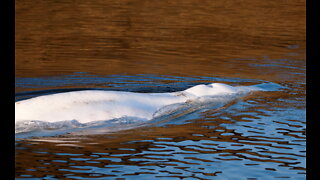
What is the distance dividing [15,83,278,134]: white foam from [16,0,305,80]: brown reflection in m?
2.75

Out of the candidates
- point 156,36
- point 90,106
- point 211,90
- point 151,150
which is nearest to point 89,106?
point 90,106

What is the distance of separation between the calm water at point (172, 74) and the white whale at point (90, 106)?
0.57m

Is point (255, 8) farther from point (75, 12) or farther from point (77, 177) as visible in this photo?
point (77, 177)

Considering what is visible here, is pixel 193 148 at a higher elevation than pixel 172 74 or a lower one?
lower

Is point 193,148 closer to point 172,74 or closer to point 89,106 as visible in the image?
point 89,106

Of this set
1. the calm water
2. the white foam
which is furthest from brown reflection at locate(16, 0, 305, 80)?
the white foam

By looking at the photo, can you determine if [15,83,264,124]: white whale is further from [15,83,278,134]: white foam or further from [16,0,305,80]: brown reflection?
[16,0,305,80]: brown reflection

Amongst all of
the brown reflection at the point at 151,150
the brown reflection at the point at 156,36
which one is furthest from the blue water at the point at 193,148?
the brown reflection at the point at 156,36

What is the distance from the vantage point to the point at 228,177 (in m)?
6.98

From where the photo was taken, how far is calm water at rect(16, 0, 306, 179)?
745 cm

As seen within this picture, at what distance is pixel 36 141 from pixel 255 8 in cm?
1410

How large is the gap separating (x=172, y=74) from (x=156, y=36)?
4163mm

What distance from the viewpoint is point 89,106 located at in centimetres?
956
